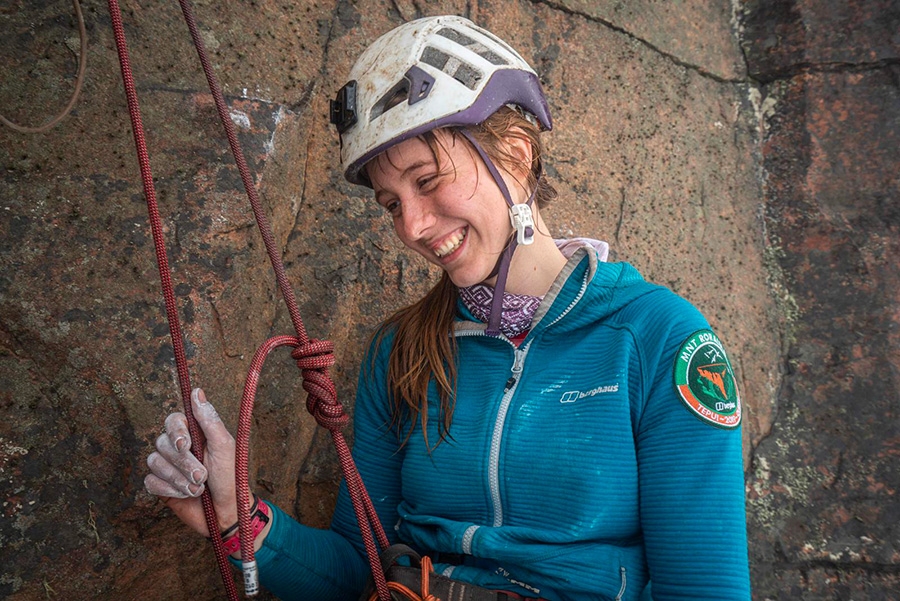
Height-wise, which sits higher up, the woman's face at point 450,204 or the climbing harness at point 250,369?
the woman's face at point 450,204

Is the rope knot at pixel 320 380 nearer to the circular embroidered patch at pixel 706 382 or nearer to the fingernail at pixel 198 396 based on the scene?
the fingernail at pixel 198 396

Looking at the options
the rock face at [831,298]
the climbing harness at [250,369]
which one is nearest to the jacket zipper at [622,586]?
the climbing harness at [250,369]

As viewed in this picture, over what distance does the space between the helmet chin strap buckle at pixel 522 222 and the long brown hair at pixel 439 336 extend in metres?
0.09

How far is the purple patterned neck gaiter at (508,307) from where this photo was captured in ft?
5.20

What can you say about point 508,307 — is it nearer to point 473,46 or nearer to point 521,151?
point 521,151

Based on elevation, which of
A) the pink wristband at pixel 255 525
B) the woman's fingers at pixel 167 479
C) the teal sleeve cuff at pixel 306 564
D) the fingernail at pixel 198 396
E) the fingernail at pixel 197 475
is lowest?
the teal sleeve cuff at pixel 306 564

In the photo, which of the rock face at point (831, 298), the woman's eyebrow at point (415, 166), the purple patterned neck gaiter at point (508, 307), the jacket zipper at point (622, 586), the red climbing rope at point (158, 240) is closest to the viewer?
the red climbing rope at point (158, 240)

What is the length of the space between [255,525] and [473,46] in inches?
43.1

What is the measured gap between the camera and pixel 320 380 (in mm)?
1426

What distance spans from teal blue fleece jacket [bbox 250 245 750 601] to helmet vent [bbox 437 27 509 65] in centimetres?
45

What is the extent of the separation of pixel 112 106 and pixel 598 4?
5.84ft

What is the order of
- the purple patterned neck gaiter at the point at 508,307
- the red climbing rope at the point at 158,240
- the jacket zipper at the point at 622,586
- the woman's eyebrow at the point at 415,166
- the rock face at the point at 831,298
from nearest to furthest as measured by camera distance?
1. the red climbing rope at the point at 158,240
2. the jacket zipper at the point at 622,586
3. the woman's eyebrow at the point at 415,166
4. the purple patterned neck gaiter at the point at 508,307
5. the rock face at the point at 831,298

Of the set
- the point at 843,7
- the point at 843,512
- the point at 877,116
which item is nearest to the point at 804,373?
the point at 843,512

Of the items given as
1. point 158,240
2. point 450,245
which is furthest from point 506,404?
point 158,240
